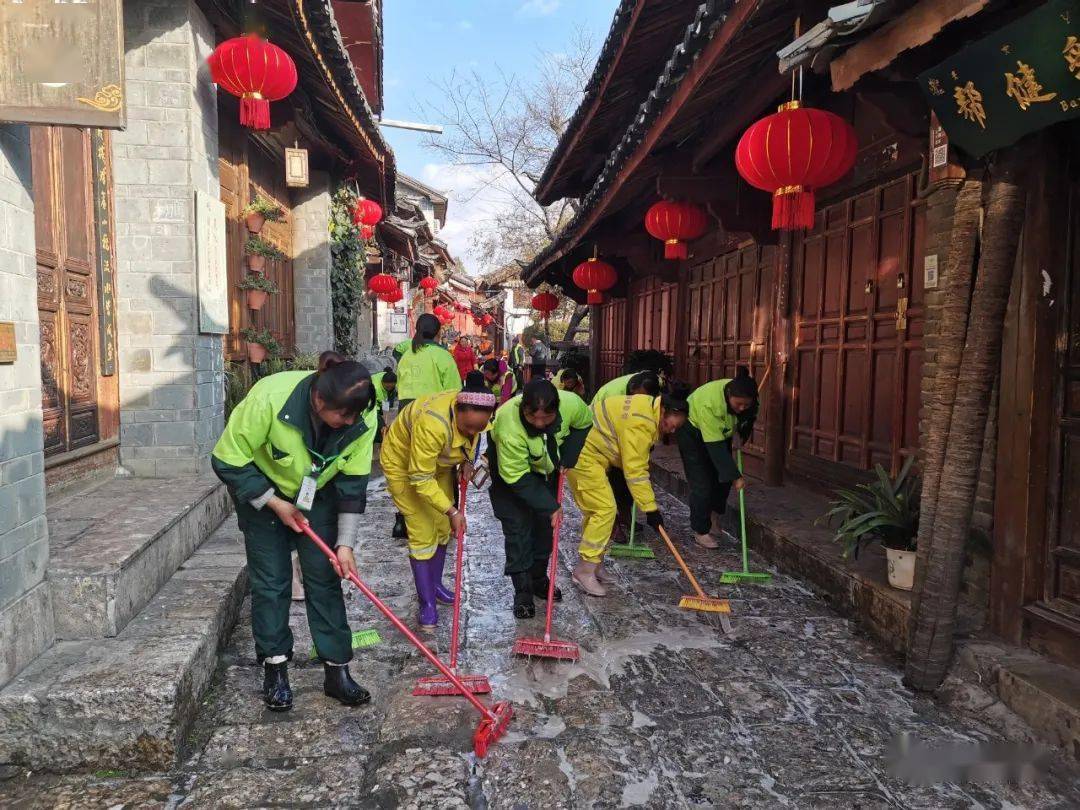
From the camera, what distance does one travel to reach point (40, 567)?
10.3 feet

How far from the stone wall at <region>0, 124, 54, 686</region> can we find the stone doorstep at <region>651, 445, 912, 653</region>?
159 inches

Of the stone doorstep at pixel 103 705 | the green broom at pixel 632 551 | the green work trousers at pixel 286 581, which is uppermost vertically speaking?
the green work trousers at pixel 286 581

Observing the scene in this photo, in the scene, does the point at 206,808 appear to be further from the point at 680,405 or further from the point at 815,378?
the point at 815,378

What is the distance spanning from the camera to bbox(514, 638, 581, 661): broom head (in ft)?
12.5

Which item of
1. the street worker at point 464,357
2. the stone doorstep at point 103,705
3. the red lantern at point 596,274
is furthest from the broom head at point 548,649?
the street worker at point 464,357

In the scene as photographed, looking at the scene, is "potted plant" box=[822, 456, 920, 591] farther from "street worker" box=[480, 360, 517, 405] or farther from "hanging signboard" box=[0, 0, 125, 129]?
"street worker" box=[480, 360, 517, 405]

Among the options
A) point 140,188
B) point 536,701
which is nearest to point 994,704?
point 536,701

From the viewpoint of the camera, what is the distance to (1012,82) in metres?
2.77

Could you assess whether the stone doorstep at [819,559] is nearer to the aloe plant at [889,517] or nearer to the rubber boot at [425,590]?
the aloe plant at [889,517]

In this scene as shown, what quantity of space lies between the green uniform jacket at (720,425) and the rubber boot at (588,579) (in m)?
1.42

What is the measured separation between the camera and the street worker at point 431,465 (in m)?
3.88

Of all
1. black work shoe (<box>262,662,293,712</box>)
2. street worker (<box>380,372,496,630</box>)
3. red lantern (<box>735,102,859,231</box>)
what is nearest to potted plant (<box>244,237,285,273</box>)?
street worker (<box>380,372,496,630</box>)

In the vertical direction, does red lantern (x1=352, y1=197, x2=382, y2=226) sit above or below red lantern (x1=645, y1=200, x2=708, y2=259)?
above

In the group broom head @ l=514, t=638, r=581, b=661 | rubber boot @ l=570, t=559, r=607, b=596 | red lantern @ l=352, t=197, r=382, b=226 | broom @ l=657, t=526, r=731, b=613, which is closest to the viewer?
broom head @ l=514, t=638, r=581, b=661
